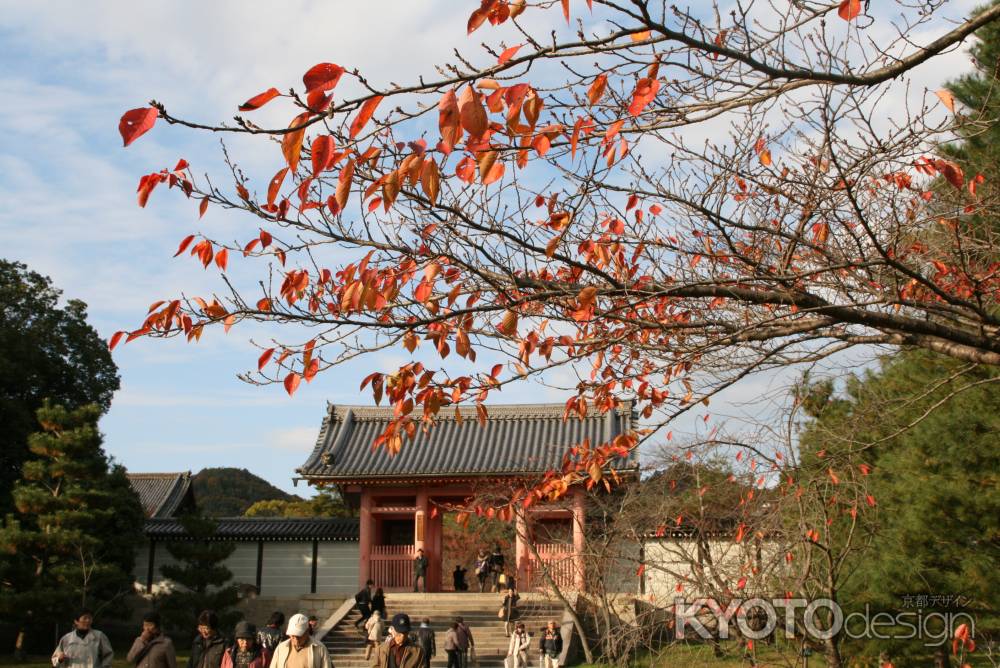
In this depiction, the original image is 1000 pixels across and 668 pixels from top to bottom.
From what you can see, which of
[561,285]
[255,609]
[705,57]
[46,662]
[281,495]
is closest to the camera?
[705,57]

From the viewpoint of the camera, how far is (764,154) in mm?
4770

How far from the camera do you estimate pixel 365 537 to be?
73.0 feet

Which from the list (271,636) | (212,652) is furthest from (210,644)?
(271,636)

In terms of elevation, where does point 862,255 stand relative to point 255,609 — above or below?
above

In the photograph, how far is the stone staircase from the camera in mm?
17906

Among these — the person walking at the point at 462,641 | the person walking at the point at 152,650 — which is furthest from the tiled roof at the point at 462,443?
the person walking at the point at 152,650

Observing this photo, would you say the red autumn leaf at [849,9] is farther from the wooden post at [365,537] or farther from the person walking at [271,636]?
the wooden post at [365,537]

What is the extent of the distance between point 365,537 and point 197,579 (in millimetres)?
3925

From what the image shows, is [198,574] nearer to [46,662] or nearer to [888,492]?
[46,662]

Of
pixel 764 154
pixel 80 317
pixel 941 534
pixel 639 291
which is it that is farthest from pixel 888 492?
pixel 80 317

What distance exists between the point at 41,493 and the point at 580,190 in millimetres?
16319

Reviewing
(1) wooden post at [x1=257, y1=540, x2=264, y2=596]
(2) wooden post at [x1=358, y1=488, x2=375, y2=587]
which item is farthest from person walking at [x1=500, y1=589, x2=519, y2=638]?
(1) wooden post at [x1=257, y1=540, x2=264, y2=596]

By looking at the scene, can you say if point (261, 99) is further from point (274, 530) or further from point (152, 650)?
point (274, 530)

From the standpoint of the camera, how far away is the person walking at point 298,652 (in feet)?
19.4
